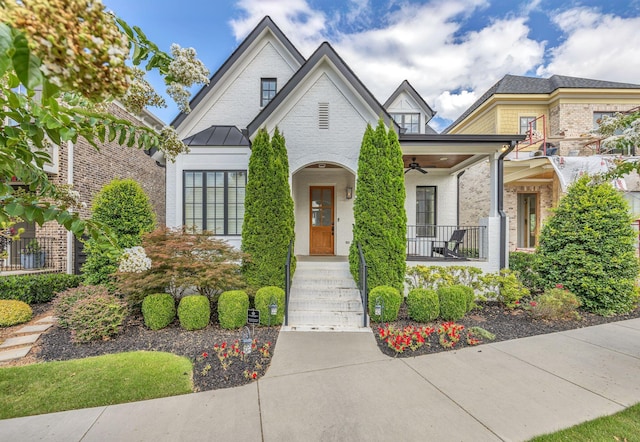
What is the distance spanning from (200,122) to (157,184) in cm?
775

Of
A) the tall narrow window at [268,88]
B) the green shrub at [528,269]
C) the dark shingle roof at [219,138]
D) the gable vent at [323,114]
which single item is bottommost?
the green shrub at [528,269]

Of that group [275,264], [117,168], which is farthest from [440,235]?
[117,168]

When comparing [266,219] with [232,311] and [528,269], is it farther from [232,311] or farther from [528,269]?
[528,269]

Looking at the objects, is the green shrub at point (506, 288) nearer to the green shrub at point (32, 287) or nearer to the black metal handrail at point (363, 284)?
the black metal handrail at point (363, 284)

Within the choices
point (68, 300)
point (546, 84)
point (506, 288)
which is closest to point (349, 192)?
point (506, 288)

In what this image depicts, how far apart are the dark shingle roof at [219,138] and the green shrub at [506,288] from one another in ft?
23.8

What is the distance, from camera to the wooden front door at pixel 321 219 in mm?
9648

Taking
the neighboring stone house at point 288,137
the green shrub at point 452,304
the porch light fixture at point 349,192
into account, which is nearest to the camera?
the green shrub at point 452,304

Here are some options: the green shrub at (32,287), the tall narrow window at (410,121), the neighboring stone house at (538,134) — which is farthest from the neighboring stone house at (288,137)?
the neighboring stone house at (538,134)

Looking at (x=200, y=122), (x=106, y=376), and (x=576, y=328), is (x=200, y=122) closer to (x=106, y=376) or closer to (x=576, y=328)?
(x=106, y=376)

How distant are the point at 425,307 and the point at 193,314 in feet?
14.8

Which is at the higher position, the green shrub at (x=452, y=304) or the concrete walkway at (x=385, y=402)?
the green shrub at (x=452, y=304)

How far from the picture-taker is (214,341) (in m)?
4.75

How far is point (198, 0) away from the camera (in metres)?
5.58
